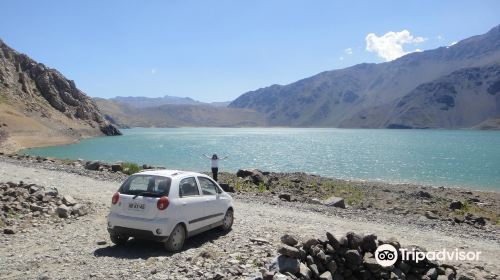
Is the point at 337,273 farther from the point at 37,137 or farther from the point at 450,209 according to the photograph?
the point at 37,137

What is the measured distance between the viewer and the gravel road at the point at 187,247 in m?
10.2

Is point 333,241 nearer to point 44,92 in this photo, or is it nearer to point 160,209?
point 160,209

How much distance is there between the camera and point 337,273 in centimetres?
1152

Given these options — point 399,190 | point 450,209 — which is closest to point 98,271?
point 450,209

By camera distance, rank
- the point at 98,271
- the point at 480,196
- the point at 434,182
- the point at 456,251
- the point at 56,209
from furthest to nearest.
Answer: the point at 434,182
the point at 480,196
the point at 56,209
the point at 456,251
the point at 98,271

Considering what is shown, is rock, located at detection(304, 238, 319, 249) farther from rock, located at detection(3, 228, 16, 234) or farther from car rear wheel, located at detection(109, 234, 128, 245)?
rock, located at detection(3, 228, 16, 234)

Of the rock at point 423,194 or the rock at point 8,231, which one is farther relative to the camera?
the rock at point 423,194

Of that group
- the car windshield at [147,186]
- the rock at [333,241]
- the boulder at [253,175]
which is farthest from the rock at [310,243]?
the boulder at [253,175]

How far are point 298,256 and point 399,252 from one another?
3253mm

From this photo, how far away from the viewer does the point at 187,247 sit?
12.6m

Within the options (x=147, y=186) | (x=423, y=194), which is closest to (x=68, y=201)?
(x=147, y=186)

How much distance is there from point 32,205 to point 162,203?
253 inches

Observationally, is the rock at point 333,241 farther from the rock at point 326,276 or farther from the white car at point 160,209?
Result: the white car at point 160,209

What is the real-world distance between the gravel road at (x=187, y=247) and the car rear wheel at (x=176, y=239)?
0.86 feet
